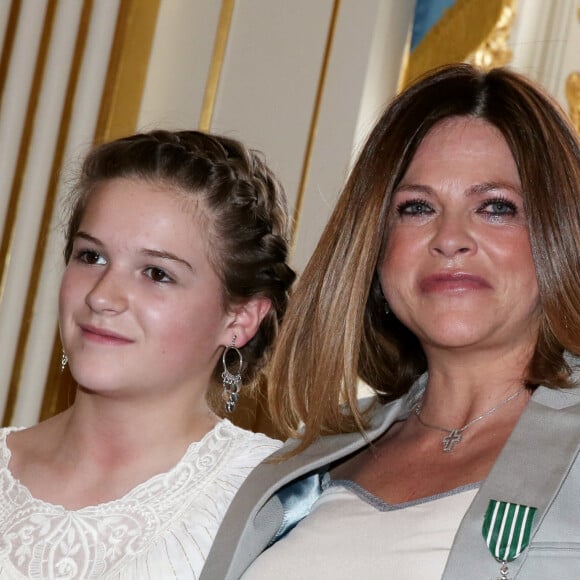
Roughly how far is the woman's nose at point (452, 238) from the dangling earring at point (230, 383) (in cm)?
48

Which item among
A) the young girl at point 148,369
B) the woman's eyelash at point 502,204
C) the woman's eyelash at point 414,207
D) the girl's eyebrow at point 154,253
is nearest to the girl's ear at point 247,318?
the young girl at point 148,369

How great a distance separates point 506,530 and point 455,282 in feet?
1.36

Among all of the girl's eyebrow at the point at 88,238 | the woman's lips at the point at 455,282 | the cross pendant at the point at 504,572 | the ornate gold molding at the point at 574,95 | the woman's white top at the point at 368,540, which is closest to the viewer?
the cross pendant at the point at 504,572

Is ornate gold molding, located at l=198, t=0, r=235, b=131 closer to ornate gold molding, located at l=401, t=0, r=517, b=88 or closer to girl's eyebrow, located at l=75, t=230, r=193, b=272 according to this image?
ornate gold molding, located at l=401, t=0, r=517, b=88

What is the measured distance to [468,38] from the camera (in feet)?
9.77

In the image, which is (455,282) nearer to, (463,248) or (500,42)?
(463,248)

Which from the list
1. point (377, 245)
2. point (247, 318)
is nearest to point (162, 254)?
point (247, 318)

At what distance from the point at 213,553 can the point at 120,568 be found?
157 millimetres

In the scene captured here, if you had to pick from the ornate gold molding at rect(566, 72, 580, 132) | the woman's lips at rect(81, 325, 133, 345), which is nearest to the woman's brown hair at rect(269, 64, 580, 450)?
the woman's lips at rect(81, 325, 133, 345)

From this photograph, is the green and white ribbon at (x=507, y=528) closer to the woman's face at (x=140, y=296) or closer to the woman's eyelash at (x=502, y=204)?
the woman's eyelash at (x=502, y=204)

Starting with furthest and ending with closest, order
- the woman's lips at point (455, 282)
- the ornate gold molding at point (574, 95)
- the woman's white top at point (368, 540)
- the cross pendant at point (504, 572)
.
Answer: the ornate gold molding at point (574, 95)
the woman's lips at point (455, 282)
the woman's white top at point (368, 540)
the cross pendant at point (504, 572)

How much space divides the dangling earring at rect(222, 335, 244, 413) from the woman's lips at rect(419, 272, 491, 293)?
456 mm

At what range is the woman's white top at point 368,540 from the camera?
196cm

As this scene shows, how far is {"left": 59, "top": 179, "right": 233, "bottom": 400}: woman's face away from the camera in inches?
89.4
